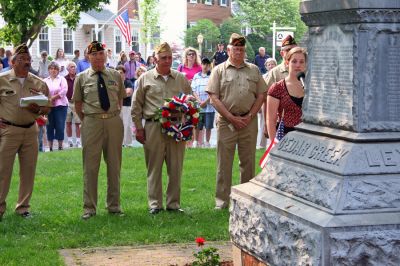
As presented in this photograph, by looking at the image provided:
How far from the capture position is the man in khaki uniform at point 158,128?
10.4 metres

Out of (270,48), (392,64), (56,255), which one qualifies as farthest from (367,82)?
(270,48)

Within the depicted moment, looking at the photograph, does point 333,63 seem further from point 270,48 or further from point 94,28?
point 270,48

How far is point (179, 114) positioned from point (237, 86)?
830 millimetres

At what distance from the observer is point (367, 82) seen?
5.85m

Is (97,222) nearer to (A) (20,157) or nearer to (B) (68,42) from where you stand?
(A) (20,157)

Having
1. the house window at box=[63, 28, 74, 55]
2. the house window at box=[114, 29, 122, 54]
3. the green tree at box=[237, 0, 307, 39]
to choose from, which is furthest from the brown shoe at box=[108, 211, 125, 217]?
the green tree at box=[237, 0, 307, 39]

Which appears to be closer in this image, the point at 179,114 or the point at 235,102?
the point at 179,114

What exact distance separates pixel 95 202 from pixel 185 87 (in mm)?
1865

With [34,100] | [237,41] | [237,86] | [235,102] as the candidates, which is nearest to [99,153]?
[34,100]

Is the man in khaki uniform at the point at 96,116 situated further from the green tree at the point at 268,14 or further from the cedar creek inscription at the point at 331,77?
the green tree at the point at 268,14

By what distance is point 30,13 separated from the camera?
1466cm

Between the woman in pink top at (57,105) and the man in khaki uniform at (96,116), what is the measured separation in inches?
298

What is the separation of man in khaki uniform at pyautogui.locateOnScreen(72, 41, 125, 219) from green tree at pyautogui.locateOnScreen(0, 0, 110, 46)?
4398 millimetres

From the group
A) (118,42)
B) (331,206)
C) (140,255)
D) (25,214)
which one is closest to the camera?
(331,206)
